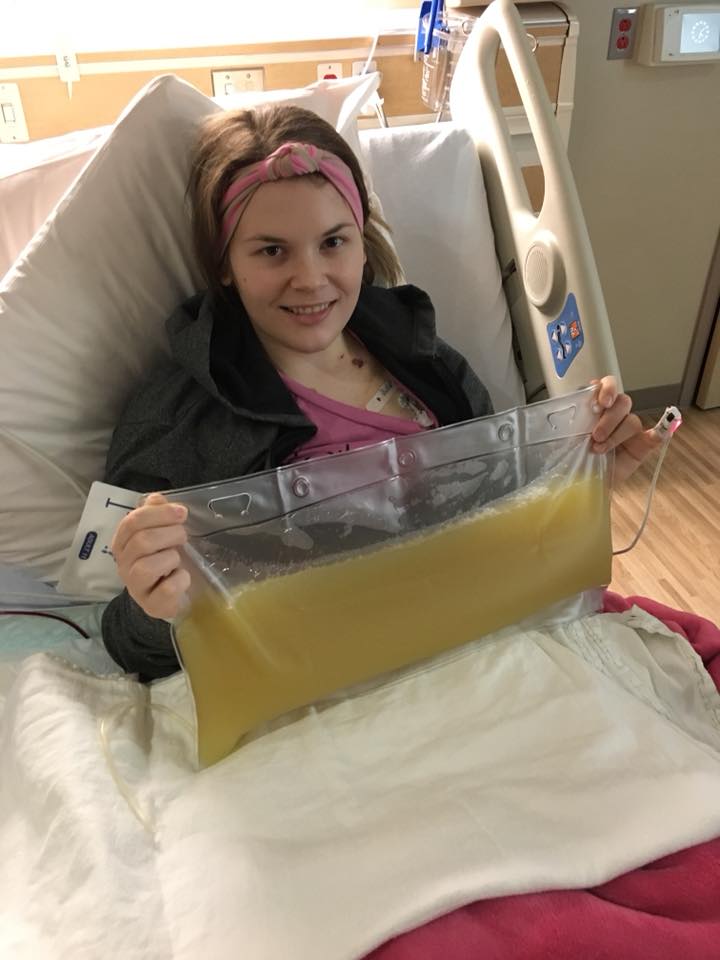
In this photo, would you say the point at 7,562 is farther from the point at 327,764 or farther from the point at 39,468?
the point at 327,764

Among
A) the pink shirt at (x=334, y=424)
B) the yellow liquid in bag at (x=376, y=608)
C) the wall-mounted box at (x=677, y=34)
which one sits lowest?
the yellow liquid in bag at (x=376, y=608)

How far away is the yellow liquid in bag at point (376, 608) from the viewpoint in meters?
0.88

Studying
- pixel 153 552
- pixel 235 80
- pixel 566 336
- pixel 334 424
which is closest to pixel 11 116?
pixel 235 80

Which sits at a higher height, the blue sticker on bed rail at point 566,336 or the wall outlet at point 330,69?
the wall outlet at point 330,69

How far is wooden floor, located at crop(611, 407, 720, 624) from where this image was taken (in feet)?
6.80

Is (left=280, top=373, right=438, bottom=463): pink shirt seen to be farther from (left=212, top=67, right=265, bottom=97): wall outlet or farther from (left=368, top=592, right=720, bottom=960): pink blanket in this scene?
(left=212, top=67, right=265, bottom=97): wall outlet

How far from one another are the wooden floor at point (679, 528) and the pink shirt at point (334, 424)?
1154mm

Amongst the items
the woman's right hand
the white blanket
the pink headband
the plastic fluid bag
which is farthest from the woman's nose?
the white blanket

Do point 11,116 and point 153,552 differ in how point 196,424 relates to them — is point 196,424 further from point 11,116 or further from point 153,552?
point 11,116

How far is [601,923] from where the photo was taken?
2.41ft

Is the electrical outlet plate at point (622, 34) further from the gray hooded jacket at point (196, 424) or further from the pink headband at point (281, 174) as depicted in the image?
the gray hooded jacket at point (196, 424)

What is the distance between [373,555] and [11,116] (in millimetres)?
1554

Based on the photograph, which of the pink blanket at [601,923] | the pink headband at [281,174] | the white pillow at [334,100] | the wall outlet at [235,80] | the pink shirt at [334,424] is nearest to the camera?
the pink blanket at [601,923]

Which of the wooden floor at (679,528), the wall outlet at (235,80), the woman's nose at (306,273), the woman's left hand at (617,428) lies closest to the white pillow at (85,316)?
the woman's nose at (306,273)
